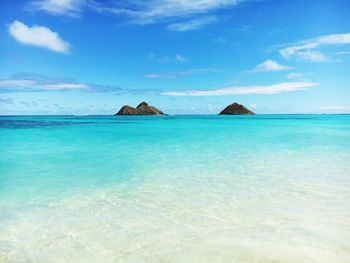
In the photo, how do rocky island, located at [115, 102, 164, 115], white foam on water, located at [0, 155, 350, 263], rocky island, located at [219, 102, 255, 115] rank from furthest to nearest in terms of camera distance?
rocky island, located at [219, 102, 255, 115] < rocky island, located at [115, 102, 164, 115] < white foam on water, located at [0, 155, 350, 263]

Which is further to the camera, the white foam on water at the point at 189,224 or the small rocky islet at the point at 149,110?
the small rocky islet at the point at 149,110

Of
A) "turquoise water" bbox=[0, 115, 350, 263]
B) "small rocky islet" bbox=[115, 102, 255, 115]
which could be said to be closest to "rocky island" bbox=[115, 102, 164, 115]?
"small rocky islet" bbox=[115, 102, 255, 115]

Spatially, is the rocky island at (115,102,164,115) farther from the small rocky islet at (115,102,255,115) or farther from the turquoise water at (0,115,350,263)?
the turquoise water at (0,115,350,263)

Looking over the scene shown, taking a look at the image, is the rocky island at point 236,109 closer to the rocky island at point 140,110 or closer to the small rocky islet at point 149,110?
the small rocky islet at point 149,110

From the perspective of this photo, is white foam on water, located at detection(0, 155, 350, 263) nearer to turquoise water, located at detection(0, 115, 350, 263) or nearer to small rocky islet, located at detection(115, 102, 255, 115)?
turquoise water, located at detection(0, 115, 350, 263)

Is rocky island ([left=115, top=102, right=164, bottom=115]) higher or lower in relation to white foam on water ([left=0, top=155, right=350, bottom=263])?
higher

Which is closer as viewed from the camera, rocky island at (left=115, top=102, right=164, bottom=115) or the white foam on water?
the white foam on water

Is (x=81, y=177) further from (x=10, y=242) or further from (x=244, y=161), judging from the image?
(x=244, y=161)

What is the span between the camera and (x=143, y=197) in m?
7.24

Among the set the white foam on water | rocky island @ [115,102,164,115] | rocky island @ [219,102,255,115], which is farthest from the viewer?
rocky island @ [219,102,255,115]

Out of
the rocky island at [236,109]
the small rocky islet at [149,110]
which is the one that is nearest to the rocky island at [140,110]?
the small rocky islet at [149,110]

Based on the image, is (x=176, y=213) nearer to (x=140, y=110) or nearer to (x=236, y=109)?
(x=140, y=110)

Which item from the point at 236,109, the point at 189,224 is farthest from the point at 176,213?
the point at 236,109

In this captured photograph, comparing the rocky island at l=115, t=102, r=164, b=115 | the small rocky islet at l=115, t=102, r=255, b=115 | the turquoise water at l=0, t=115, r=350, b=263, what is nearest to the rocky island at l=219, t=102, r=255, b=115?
the small rocky islet at l=115, t=102, r=255, b=115
